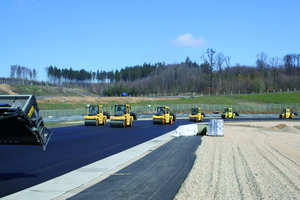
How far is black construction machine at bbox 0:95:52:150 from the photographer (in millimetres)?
8703

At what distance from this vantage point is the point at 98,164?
12.8m

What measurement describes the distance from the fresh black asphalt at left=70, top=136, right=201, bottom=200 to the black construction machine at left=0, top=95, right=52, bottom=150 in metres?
2.36

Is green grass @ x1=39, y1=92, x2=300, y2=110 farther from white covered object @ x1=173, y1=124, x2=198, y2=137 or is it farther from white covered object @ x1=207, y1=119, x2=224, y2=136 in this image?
white covered object @ x1=207, y1=119, x2=224, y2=136

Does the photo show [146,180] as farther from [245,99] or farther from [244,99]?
[245,99]

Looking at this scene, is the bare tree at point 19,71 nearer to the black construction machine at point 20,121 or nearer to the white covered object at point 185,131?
the white covered object at point 185,131

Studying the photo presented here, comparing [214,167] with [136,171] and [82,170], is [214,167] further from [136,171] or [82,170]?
[82,170]

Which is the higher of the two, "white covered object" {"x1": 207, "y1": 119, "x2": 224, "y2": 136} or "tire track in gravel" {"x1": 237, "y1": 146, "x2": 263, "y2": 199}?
"white covered object" {"x1": 207, "y1": 119, "x2": 224, "y2": 136}

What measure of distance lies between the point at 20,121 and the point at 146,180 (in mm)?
3891

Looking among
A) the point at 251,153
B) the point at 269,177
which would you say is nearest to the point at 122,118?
the point at 251,153

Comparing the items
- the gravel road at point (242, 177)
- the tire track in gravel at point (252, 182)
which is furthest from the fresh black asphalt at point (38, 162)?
the tire track in gravel at point (252, 182)

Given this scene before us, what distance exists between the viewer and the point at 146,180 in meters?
9.95

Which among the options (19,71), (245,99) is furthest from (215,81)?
(19,71)

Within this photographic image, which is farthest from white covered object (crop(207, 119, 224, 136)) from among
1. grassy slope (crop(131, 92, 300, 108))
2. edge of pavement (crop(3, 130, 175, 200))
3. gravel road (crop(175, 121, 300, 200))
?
grassy slope (crop(131, 92, 300, 108))

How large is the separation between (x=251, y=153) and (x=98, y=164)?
24.1ft
